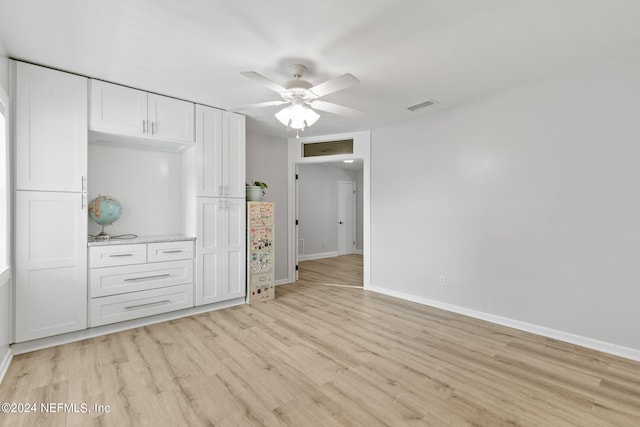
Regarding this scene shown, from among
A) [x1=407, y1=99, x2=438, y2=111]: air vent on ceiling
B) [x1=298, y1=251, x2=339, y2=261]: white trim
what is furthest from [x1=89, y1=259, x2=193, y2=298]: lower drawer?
[x1=298, y1=251, x2=339, y2=261]: white trim

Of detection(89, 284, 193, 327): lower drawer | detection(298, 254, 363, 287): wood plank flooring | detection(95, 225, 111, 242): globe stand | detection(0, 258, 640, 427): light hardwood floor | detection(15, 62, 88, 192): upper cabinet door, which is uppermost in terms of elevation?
A: detection(15, 62, 88, 192): upper cabinet door

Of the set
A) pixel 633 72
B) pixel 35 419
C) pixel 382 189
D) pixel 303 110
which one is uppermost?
pixel 633 72

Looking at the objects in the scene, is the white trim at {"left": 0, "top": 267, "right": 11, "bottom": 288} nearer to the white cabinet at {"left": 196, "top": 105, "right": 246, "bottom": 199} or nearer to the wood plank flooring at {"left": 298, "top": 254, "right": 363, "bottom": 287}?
the white cabinet at {"left": 196, "top": 105, "right": 246, "bottom": 199}

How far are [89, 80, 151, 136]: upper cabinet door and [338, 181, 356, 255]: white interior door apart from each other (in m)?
5.81

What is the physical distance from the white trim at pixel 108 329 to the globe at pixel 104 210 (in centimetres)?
113

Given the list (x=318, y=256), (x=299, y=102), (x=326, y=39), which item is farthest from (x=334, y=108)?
(x=318, y=256)

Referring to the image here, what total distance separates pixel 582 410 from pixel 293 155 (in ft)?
15.3

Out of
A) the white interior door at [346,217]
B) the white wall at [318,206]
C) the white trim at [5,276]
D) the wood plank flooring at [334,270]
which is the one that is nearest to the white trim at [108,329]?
the white trim at [5,276]

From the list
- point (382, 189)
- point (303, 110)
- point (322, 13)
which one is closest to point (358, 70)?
point (303, 110)

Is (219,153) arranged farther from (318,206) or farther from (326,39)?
(318,206)

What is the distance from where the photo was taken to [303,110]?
268cm

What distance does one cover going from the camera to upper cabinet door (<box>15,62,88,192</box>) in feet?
8.59

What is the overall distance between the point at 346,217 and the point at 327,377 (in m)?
6.55

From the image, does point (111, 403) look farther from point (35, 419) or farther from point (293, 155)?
point (293, 155)
